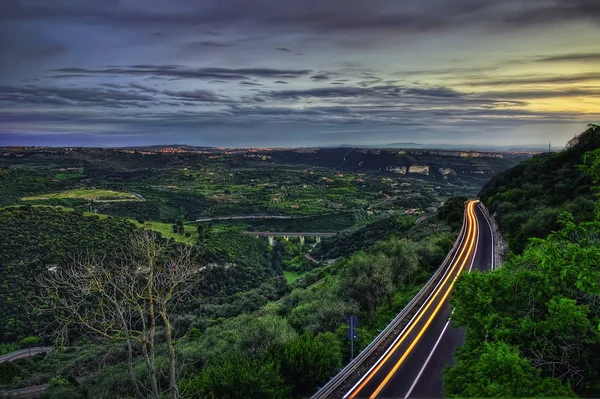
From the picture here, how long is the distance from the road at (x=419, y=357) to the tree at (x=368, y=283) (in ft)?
8.92

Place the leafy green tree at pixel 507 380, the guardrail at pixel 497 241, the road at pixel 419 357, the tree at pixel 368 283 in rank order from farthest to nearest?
the guardrail at pixel 497 241 < the tree at pixel 368 283 < the road at pixel 419 357 < the leafy green tree at pixel 507 380

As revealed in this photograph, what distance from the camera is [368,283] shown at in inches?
987

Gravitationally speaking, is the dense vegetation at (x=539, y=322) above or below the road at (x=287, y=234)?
above

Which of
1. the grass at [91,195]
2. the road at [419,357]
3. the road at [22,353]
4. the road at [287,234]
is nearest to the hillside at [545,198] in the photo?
the road at [419,357]

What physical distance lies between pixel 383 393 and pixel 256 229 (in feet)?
350

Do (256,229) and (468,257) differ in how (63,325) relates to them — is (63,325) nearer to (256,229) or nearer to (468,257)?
(468,257)

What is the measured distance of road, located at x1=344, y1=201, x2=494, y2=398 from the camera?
14.7 meters

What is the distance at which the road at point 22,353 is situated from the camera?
46969mm

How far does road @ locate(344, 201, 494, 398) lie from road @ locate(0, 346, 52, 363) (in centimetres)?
4981

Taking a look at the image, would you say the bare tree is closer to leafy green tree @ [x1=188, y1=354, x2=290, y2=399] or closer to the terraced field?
leafy green tree @ [x1=188, y1=354, x2=290, y2=399]

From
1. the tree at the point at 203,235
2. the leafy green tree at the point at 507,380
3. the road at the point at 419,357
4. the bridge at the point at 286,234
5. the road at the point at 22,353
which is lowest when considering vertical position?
the road at the point at 22,353

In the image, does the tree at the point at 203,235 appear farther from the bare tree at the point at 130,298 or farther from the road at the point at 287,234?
the bare tree at the point at 130,298

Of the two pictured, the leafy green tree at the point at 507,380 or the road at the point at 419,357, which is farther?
the road at the point at 419,357

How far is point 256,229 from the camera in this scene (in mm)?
119625
